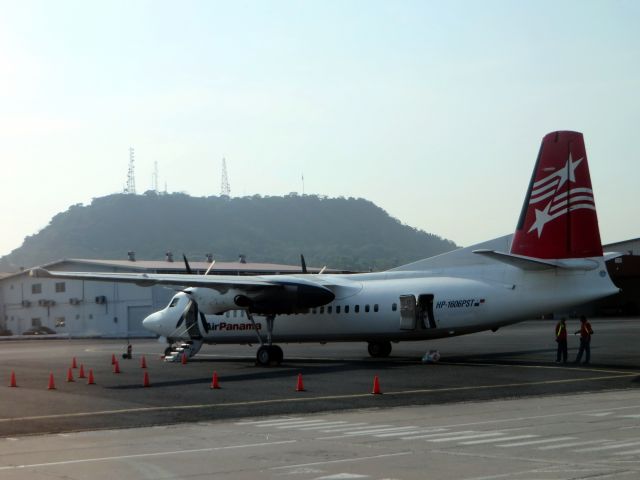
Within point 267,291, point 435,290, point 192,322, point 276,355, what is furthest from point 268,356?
point 435,290

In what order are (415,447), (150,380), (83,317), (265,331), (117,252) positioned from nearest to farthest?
(415,447)
(150,380)
(265,331)
(83,317)
(117,252)

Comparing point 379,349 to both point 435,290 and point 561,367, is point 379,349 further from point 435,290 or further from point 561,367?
point 561,367

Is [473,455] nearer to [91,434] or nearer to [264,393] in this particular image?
[91,434]

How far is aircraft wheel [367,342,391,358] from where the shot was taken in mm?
34531

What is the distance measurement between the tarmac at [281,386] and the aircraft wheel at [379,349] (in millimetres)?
679

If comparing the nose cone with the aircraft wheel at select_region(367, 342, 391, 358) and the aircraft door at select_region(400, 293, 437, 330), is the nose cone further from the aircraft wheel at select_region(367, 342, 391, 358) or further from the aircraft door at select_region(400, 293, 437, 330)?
the aircraft door at select_region(400, 293, 437, 330)

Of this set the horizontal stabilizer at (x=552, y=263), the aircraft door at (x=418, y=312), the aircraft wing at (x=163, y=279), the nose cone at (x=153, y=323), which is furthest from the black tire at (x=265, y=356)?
the horizontal stabilizer at (x=552, y=263)

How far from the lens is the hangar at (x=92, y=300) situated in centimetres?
7175

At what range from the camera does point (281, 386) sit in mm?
24391

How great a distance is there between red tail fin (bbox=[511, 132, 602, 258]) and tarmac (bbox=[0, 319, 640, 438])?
374cm

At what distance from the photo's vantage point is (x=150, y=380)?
2734 cm

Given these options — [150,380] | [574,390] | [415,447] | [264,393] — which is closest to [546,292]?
[574,390]

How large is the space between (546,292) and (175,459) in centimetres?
1764

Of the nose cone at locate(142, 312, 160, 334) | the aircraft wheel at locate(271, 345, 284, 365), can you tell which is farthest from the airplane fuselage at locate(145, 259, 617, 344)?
the aircraft wheel at locate(271, 345, 284, 365)
